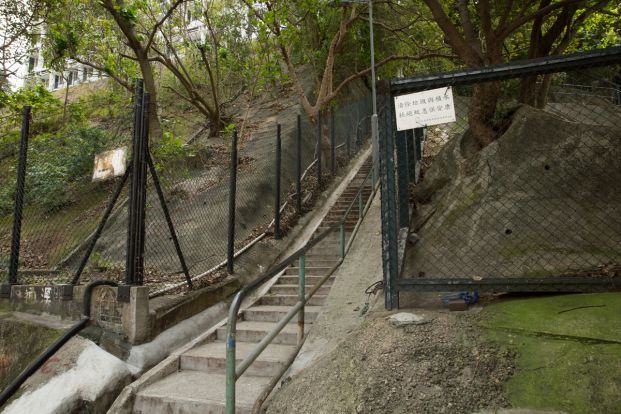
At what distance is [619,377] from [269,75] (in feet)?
37.3

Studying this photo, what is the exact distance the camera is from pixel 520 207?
4.26m

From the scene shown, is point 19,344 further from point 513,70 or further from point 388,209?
point 513,70

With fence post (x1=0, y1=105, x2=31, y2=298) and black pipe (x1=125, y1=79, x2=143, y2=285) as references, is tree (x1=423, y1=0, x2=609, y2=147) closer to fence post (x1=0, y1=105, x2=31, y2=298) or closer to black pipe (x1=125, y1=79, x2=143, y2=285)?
black pipe (x1=125, y1=79, x2=143, y2=285)

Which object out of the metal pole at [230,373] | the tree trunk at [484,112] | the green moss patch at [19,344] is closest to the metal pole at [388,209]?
the metal pole at [230,373]

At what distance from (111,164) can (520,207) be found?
15.0 feet

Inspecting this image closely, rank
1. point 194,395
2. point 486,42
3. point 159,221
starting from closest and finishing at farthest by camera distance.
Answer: point 194,395, point 486,42, point 159,221

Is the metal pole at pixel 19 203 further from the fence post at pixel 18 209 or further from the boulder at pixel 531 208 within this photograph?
the boulder at pixel 531 208

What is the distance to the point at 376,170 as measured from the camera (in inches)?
395

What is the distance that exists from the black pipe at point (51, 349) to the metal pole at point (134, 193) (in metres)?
0.32

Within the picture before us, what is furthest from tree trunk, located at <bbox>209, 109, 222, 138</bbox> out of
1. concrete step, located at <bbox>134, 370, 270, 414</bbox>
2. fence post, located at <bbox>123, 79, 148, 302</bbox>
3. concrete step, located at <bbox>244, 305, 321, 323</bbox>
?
concrete step, located at <bbox>134, 370, 270, 414</bbox>

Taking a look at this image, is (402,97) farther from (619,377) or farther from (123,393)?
(123,393)

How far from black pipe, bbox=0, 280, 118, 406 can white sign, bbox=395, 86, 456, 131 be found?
3571 mm

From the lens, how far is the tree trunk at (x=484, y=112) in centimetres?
548

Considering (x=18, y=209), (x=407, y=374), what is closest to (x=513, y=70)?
(x=407, y=374)
